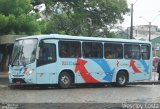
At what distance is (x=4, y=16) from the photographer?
34938mm

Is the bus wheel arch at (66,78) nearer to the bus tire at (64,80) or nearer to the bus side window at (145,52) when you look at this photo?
the bus tire at (64,80)

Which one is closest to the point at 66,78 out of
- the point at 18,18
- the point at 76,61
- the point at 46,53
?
the point at 76,61

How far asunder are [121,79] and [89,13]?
15509 millimetres

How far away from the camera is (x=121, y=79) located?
28.8 m

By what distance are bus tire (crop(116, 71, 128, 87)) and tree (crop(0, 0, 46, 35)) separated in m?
10.5

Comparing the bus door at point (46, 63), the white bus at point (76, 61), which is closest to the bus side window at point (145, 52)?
the white bus at point (76, 61)

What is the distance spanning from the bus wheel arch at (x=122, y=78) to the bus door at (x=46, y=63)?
5342 mm

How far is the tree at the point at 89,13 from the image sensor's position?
41188 mm

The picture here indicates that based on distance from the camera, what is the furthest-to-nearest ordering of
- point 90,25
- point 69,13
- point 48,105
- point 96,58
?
point 90,25 < point 69,13 < point 96,58 < point 48,105

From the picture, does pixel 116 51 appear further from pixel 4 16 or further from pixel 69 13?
pixel 69 13

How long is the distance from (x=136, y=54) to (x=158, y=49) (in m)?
70.8

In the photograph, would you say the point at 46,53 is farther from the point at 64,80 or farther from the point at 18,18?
the point at 18,18

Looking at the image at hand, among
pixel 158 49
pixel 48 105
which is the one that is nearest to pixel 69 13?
pixel 48 105

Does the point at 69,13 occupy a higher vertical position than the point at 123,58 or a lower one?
higher
